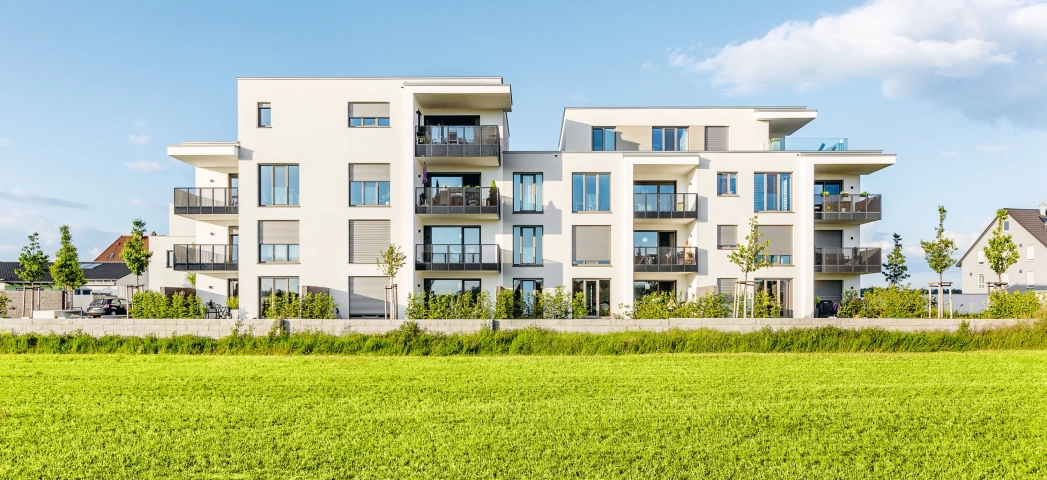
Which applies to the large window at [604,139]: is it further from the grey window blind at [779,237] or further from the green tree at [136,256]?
the green tree at [136,256]

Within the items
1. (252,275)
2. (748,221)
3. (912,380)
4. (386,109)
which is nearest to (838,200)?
(748,221)

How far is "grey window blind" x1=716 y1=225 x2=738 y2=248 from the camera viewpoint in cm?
2386

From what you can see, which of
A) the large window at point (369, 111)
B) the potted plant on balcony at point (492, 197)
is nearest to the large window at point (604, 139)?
the potted plant on balcony at point (492, 197)

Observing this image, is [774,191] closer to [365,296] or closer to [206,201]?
[365,296]

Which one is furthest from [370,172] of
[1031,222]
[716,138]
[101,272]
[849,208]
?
[1031,222]

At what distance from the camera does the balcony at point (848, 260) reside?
24234 millimetres

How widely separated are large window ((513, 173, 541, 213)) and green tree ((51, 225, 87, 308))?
53.7 feet

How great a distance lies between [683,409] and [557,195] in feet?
50.1

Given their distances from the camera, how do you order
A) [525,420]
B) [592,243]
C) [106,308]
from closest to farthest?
[525,420] → [592,243] → [106,308]

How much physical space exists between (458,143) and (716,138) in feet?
35.9

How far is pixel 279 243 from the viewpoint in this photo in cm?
2209

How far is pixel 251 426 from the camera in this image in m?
8.07

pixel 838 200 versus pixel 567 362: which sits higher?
pixel 838 200

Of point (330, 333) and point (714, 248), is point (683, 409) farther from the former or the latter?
point (714, 248)
